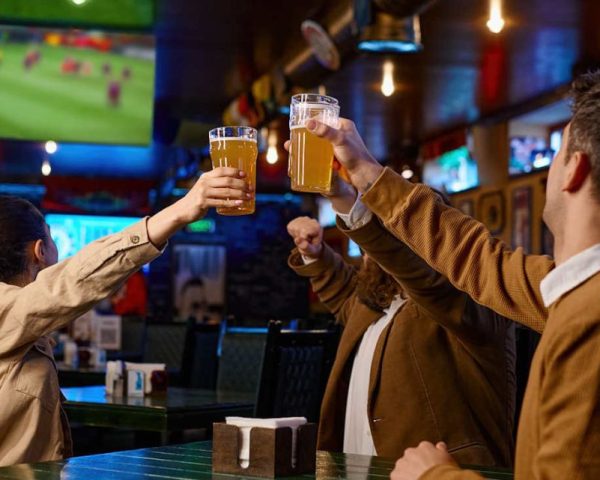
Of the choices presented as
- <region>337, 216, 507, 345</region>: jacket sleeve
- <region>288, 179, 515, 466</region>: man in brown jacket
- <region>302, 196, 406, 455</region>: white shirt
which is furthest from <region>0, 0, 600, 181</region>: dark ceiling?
<region>337, 216, 507, 345</region>: jacket sleeve

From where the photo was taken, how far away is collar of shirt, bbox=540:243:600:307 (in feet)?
4.86

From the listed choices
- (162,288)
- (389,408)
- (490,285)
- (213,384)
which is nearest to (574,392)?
(490,285)

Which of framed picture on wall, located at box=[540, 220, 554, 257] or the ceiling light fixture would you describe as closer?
the ceiling light fixture

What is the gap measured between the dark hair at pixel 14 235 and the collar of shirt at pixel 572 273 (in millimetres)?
1562

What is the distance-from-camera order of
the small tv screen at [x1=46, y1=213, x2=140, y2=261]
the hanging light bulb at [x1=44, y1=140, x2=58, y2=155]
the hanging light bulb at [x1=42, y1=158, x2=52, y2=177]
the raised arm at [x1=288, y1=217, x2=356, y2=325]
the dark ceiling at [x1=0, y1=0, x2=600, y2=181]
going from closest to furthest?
the raised arm at [x1=288, y1=217, x2=356, y2=325] → the dark ceiling at [x1=0, y1=0, x2=600, y2=181] → the hanging light bulb at [x1=44, y1=140, x2=58, y2=155] → the hanging light bulb at [x1=42, y1=158, x2=52, y2=177] → the small tv screen at [x1=46, y1=213, x2=140, y2=261]

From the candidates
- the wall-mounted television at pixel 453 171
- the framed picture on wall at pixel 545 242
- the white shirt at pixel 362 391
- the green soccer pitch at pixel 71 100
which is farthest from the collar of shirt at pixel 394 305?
the wall-mounted television at pixel 453 171

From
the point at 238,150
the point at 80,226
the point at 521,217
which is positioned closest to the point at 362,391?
the point at 238,150

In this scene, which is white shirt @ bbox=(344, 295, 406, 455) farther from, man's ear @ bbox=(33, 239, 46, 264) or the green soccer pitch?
the green soccer pitch

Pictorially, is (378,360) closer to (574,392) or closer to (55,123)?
(574,392)

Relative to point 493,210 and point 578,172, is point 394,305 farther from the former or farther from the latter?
point 493,210

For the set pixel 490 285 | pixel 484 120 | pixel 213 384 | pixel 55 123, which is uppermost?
pixel 484 120

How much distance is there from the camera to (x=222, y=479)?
202 cm

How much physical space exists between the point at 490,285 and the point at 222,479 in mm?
696

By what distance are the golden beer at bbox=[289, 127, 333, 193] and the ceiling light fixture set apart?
2938 mm
